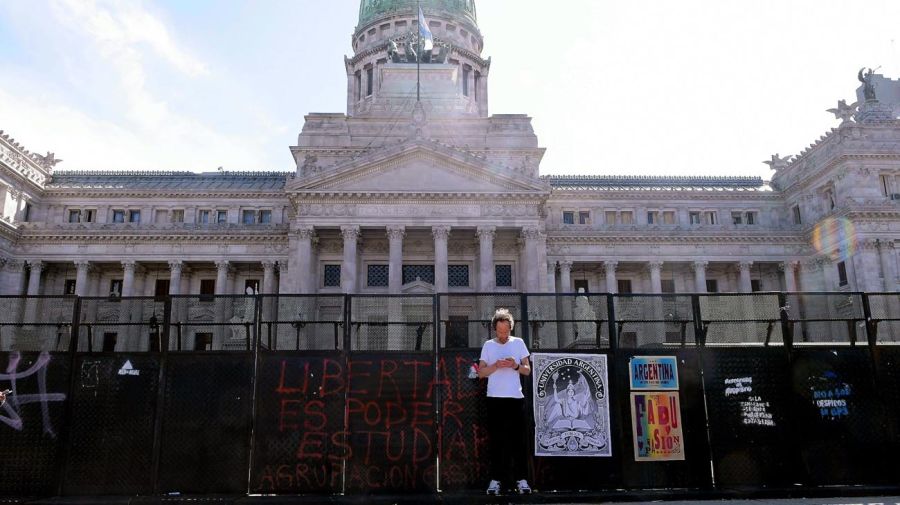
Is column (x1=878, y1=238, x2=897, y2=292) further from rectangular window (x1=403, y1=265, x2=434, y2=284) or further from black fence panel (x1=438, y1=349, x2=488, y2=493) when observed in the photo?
black fence panel (x1=438, y1=349, x2=488, y2=493)

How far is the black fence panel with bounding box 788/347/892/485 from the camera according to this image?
457 inches

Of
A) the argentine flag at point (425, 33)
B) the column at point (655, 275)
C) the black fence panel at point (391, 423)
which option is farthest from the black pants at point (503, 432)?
the argentine flag at point (425, 33)

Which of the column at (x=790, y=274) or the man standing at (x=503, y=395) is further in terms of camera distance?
the column at (x=790, y=274)

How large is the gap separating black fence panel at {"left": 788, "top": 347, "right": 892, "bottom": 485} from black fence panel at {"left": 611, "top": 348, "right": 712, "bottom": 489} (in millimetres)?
1721

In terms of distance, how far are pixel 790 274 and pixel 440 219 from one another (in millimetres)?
29277

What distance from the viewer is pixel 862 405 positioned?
1200 centimetres

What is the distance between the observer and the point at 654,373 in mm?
11844

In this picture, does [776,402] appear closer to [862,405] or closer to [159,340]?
[862,405]

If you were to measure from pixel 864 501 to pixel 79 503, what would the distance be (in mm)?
12569

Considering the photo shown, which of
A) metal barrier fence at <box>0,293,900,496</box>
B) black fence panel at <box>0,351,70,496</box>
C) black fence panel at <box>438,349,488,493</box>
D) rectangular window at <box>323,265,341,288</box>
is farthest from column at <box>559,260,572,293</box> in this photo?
black fence panel at <box>0,351,70,496</box>

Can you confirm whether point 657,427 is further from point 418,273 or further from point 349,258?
point 418,273

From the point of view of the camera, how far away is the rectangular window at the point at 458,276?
4844 cm

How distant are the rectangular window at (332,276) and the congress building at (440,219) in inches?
3.1

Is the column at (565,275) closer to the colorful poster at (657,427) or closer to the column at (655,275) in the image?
the column at (655,275)
